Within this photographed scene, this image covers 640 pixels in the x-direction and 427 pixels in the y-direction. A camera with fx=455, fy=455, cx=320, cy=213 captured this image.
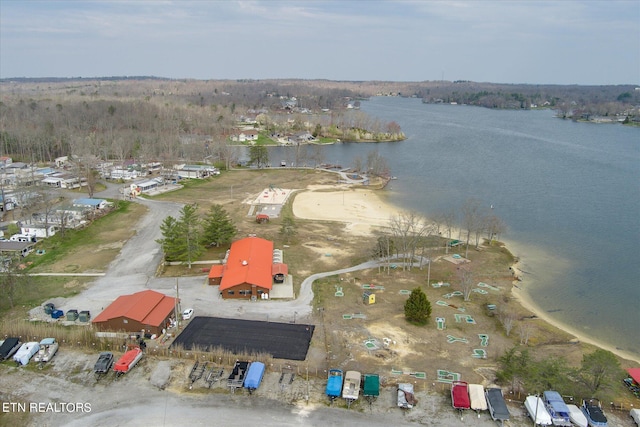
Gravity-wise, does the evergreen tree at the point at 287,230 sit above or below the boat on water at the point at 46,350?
above

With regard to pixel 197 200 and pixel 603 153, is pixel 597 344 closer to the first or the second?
pixel 197 200

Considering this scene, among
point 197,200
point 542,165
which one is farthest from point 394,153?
point 197,200

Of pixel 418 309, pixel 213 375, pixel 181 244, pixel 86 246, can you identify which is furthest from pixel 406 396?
pixel 86 246

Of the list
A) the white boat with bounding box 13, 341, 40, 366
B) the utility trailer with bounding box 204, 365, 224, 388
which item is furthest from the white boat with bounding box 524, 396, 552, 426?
the white boat with bounding box 13, 341, 40, 366

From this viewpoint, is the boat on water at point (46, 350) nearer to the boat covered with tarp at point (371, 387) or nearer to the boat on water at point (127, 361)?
the boat on water at point (127, 361)

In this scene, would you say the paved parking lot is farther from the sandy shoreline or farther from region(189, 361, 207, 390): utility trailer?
the sandy shoreline

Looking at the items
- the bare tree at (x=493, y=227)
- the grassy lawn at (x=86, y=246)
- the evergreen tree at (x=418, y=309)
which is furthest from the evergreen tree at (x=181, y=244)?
the bare tree at (x=493, y=227)
